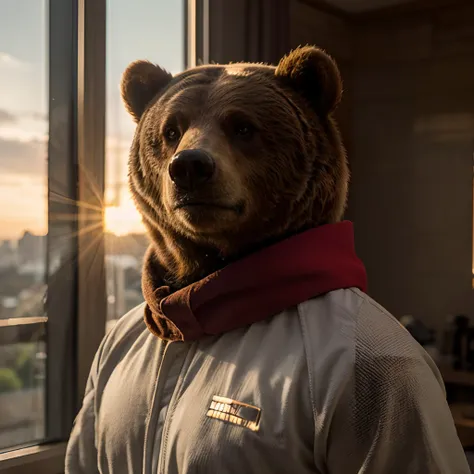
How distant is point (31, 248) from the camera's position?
5.48 ft

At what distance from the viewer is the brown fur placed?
89 centimetres

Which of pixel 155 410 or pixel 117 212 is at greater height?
pixel 117 212

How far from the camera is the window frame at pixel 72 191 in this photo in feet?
5.61

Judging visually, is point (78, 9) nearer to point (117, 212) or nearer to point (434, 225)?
point (117, 212)

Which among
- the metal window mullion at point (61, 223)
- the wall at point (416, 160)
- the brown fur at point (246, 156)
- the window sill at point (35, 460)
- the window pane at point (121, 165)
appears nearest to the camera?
the brown fur at point (246, 156)

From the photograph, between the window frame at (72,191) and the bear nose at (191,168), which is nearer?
the bear nose at (191,168)

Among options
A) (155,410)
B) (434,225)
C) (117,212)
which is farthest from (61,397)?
(434,225)

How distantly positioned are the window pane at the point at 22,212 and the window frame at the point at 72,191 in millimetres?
24

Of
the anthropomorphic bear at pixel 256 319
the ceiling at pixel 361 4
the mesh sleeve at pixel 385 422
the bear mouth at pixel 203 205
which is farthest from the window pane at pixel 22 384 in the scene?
the ceiling at pixel 361 4

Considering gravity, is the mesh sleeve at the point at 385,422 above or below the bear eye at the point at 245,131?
below

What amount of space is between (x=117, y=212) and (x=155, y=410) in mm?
974

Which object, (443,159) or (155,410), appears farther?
(443,159)

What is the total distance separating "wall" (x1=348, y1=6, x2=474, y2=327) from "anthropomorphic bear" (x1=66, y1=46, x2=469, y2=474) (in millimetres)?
1870

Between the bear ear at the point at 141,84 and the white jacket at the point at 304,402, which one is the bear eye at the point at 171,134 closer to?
the bear ear at the point at 141,84
